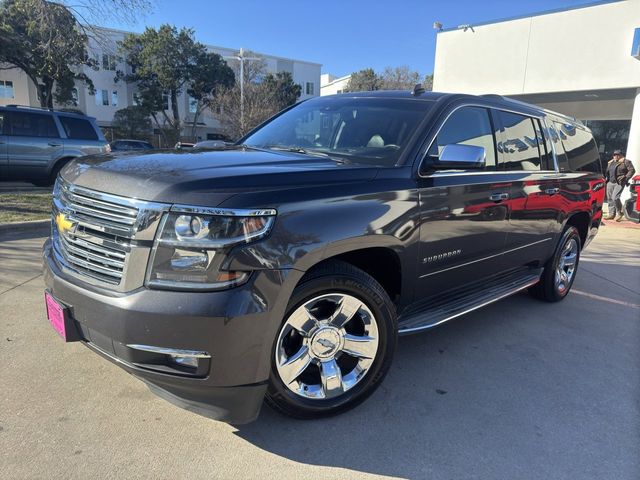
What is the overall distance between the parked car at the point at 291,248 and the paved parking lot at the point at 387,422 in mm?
269

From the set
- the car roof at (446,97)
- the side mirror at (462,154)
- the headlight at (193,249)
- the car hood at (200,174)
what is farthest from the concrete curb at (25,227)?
the side mirror at (462,154)

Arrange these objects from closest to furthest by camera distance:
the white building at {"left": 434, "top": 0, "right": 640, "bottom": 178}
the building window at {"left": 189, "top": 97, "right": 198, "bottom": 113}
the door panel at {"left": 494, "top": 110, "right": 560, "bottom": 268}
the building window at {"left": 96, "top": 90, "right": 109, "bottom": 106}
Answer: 1. the door panel at {"left": 494, "top": 110, "right": 560, "bottom": 268}
2. the white building at {"left": 434, "top": 0, "right": 640, "bottom": 178}
3. the building window at {"left": 96, "top": 90, "right": 109, "bottom": 106}
4. the building window at {"left": 189, "top": 97, "right": 198, "bottom": 113}

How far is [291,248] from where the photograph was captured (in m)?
2.28

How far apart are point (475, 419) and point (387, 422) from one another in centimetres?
56

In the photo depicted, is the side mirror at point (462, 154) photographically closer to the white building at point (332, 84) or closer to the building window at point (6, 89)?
the building window at point (6, 89)

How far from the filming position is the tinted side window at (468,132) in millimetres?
3304

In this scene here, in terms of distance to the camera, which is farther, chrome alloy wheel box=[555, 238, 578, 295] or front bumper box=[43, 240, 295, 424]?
chrome alloy wheel box=[555, 238, 578, 295]

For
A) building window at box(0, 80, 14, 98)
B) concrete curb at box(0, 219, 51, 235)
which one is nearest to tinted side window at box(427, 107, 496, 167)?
concrete curb at box(0, 219, 51, 235)

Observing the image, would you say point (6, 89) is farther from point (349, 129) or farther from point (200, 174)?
point (200, 174)

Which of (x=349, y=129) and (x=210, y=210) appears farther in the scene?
(x=349, y=129)

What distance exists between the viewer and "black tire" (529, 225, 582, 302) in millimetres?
4945

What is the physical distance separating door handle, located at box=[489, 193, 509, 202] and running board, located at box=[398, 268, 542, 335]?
73 centimetres

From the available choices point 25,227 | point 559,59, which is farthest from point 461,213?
point 559,59

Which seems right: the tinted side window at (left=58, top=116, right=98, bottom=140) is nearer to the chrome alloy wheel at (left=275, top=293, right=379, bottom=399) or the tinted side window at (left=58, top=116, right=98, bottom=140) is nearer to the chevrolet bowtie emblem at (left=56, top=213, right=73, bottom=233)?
the chevrolet bowtie emblem at (left=56, top=213, right=73, bottom=233)
